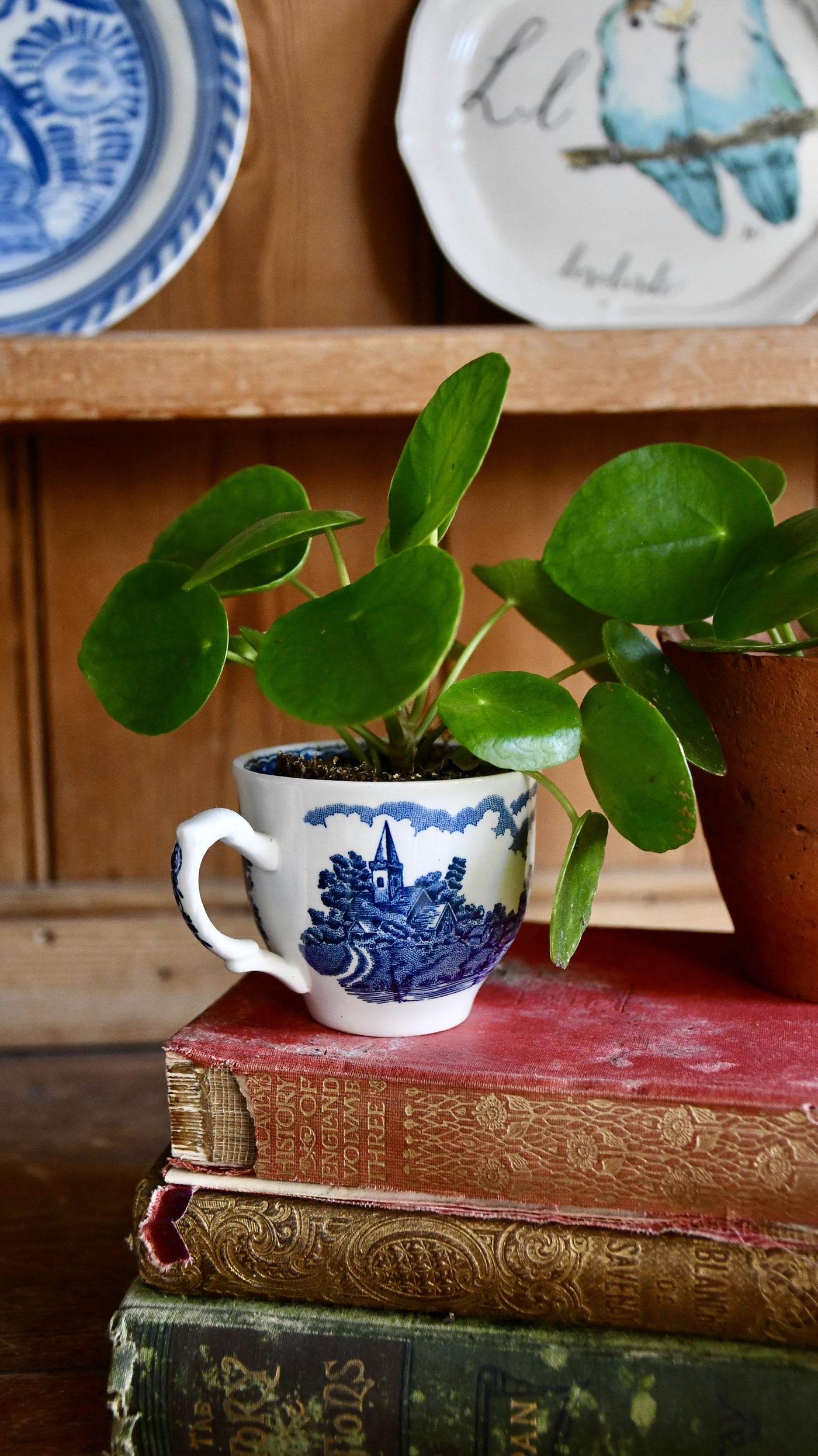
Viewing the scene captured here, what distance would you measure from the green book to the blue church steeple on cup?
16 centimetres

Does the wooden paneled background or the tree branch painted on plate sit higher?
the tree branch painted on plate

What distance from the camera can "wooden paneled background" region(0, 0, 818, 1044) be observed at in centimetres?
81

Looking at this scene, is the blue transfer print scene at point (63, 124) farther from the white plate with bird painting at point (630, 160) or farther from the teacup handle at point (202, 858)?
the teacup handle at point (202, 858)

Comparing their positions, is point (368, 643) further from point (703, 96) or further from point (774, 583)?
point (703, 96)

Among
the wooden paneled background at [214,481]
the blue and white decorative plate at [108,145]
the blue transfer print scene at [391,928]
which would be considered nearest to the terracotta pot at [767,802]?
the blue transfer print scene at [391,928]

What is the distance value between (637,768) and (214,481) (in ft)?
1.70

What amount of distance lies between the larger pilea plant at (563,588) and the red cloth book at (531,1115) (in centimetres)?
6

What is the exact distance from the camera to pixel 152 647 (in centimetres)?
47

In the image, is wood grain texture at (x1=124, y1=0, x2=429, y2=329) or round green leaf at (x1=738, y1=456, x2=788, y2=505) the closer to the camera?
round green leaf at (x1=738, y1=456, x2=788, y2=505)

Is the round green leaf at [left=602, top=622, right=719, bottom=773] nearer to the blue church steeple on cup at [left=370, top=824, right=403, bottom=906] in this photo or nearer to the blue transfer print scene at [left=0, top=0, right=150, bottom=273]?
the blue church steeple on cup at [left=370, top=824, right=403, bottom=906]

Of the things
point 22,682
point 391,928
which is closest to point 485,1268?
point 391,928

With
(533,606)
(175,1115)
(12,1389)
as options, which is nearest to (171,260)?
(533,606)

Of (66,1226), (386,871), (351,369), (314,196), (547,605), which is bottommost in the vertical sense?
(66,1226)

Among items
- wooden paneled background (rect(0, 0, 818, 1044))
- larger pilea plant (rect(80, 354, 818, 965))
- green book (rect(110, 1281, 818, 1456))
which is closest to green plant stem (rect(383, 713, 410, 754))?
larger pilea plant (rect(80, 354, 818, 965))
